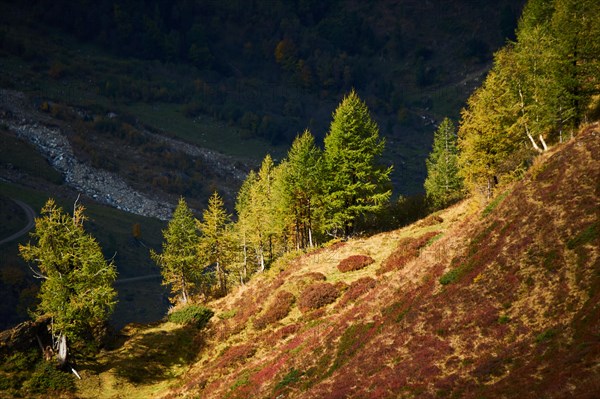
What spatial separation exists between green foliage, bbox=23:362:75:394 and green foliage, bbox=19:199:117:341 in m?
2.58

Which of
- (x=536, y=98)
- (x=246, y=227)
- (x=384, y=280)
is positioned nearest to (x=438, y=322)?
(x=384, y=280)

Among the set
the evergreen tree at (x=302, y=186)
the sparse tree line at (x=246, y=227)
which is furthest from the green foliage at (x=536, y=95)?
the evergreen tree at (x=302, y=186)

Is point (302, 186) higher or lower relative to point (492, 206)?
higher

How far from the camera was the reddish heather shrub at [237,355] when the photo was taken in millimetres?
35312

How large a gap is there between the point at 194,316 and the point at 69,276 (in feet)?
40.9

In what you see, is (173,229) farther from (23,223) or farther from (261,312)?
(23,223)

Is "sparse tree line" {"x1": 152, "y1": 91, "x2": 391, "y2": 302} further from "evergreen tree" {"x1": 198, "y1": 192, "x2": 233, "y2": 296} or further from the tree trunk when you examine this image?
the tree trunk

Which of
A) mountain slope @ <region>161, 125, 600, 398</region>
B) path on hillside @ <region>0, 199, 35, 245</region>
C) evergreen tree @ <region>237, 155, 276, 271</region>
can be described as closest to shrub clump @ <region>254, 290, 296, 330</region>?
mountain slope @ <region>161, 125, 600, 398</region>

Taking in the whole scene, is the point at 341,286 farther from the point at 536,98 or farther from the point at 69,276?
the point at 536,98

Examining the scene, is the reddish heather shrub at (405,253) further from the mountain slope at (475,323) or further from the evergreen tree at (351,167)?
the evergreen tree at (351,167)

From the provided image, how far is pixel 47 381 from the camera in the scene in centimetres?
3562

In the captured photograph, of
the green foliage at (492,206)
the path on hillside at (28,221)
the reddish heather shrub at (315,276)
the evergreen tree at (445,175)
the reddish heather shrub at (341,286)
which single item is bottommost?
the reddish heather shrub at (341,286)

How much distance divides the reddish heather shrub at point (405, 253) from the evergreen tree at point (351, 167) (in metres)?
8.31

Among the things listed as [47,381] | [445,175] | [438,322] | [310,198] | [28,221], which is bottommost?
[438,322]
